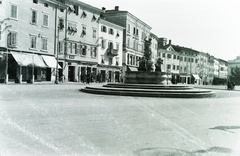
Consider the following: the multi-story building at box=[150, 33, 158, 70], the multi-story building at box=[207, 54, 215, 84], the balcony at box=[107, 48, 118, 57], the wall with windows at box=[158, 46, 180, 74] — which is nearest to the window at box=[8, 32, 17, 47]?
the balcony at box=[107, 48, 118, 57]

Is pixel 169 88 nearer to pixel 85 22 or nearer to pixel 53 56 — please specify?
pixel 53 56

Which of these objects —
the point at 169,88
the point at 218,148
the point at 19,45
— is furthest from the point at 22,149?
the point at 19,45

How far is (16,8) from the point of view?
96.3ft

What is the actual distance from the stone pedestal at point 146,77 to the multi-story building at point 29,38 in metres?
13.7

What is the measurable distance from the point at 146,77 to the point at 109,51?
86.9ft

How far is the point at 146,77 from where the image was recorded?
2191 cm

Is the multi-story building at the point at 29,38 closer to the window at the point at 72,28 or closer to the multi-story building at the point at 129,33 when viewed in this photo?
the window at the point at 72,28

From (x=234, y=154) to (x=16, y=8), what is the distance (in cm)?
3032

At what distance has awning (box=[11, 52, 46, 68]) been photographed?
2889 centimetres

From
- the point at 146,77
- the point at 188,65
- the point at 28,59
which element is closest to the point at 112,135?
the point at 146,77

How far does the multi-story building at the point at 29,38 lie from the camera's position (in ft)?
92.7

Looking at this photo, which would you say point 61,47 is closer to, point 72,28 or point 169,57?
point 72,28

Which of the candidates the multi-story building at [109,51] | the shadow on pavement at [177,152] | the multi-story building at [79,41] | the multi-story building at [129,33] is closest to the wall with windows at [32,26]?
the multi-story building at [79,41]

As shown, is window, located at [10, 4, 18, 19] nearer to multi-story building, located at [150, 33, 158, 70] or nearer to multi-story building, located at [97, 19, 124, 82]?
multi-story building, located at [97, 19, 124, 82]
